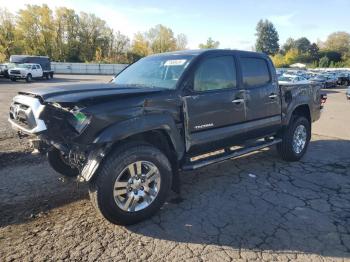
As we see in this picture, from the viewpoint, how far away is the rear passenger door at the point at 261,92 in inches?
202

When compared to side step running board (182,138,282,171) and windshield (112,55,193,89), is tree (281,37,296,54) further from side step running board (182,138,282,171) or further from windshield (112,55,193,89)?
windshield (112,55,193,89)

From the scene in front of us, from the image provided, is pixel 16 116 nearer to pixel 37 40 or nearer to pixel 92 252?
pixel 92 252

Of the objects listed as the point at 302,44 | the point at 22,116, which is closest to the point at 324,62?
the point at 302,44

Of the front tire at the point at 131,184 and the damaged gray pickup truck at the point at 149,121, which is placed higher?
the damaged gray pickup truck at the point at 149,121

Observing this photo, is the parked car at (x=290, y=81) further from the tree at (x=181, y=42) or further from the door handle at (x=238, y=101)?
the tree at (x=181, y=42)

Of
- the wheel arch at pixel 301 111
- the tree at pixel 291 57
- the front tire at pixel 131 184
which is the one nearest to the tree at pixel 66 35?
the tree at pixel 291 57

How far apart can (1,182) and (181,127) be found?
9.21ft

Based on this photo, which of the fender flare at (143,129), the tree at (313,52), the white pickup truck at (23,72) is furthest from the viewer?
the tree at (313,52)

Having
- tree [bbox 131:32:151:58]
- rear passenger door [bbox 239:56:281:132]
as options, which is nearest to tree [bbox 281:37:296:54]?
tree [bbox 131:32:151:58]

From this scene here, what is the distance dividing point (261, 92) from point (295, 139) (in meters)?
1.48

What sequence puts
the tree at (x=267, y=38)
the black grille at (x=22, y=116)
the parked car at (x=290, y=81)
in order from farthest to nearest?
1. the tree at (x=267, y=38)
2. the parked car at (x=290, y=81)
3. the black grille at (x=22, y=116)

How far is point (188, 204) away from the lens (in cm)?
437

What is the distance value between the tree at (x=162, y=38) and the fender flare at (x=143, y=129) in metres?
81.9

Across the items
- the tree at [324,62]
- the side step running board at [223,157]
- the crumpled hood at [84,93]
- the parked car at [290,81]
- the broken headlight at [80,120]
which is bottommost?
the side step running board at [223,157]
